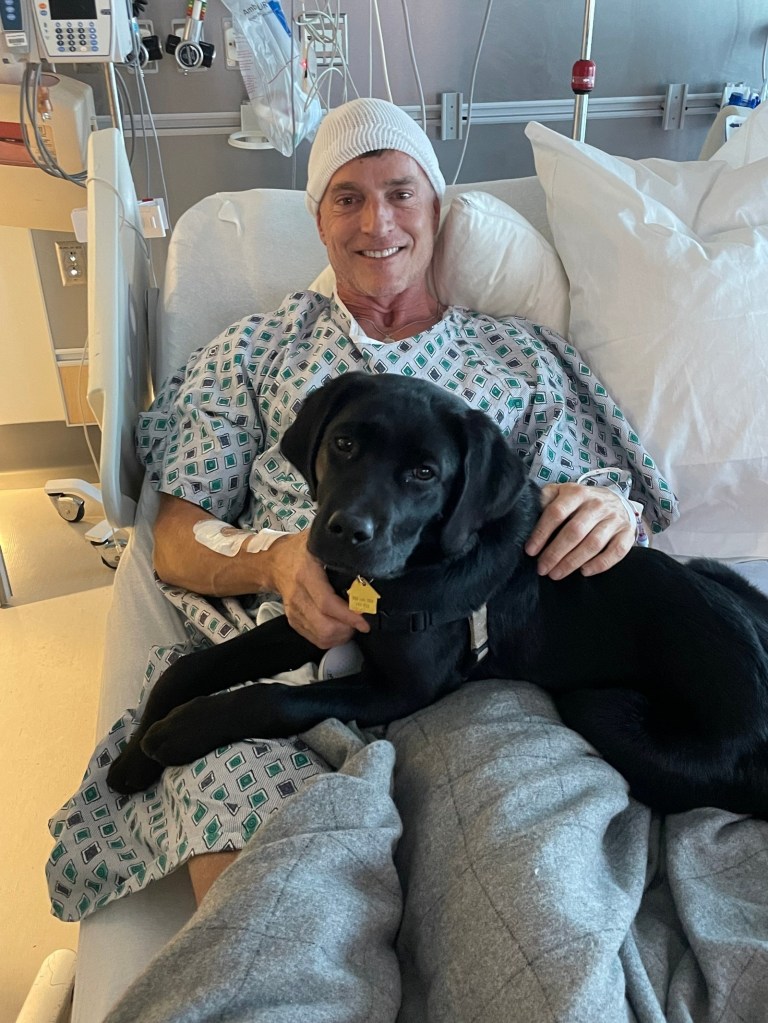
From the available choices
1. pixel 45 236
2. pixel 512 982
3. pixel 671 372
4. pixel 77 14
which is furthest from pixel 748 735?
pixel 45 236

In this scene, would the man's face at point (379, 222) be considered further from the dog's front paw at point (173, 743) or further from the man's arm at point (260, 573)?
the dog's front paw at point (173, 743)

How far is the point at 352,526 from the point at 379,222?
78 cm

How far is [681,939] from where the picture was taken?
0.90 m

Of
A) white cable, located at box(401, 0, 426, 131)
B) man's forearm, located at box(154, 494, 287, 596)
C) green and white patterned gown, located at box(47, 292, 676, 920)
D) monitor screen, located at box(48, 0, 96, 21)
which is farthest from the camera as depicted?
white cable, located at box(401, 0, 426, 131)

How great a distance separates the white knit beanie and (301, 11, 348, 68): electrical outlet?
1111 mm

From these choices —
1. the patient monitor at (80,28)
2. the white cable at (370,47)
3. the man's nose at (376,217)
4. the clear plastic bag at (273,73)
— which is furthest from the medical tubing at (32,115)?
the man's nose at (376,217)

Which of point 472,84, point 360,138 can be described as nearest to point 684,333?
point 360,138

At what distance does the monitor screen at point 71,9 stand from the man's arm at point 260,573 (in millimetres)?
1329

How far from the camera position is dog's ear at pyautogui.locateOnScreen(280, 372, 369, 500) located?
1.14 metres

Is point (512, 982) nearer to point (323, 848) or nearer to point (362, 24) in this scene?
point (323, 848)

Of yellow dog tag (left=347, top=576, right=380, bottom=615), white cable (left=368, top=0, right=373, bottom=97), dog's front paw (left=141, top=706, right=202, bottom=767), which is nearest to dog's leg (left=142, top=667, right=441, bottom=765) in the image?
dog's front paw (left=141, top=706, right=202, bottom=767)

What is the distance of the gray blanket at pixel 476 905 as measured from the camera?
0.74m

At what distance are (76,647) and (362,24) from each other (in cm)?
205

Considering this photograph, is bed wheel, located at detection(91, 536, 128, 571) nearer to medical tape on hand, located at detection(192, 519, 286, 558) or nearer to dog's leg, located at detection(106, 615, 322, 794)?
medical tape on hand, located at detection(192, 519, 286, 558)
